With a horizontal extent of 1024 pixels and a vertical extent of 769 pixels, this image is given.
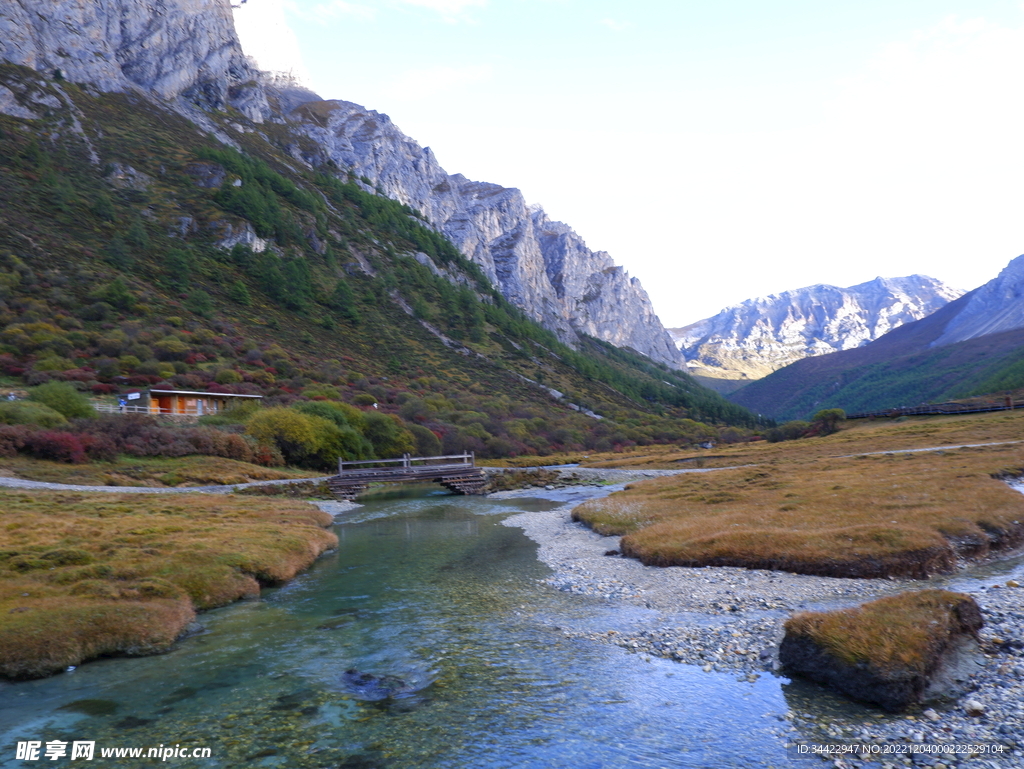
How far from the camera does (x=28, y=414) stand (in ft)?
175

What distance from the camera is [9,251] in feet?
315

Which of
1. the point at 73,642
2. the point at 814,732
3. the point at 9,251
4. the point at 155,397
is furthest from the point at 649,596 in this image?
the point at 9,251

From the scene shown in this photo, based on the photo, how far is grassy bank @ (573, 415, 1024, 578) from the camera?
22.3 meters

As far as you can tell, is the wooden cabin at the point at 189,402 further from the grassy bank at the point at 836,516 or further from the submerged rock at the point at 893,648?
the submerged rock at the point at 893,648

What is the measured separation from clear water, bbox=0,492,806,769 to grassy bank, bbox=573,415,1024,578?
8129 mm

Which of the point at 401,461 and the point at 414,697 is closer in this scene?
the point at 414,697

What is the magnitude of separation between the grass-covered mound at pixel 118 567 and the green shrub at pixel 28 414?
20872 millimetres

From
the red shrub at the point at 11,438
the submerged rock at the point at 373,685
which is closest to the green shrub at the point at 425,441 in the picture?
the red shrub at the point at 11,438

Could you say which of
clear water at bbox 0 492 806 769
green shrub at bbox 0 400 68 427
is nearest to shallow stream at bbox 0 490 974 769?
clear water at bbox 0 492 806 769

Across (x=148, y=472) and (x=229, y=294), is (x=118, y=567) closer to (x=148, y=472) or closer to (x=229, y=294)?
(x=148, y=472)

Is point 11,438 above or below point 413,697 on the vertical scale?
above

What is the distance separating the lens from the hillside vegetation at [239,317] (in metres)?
72.8

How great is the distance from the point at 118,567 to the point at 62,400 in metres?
48.1

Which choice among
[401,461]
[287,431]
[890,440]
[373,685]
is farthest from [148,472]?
[890,440]
